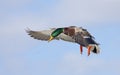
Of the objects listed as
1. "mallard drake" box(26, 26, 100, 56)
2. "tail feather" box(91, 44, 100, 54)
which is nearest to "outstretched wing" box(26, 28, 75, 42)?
"mallard drake" box(26, 26, 100, 56)

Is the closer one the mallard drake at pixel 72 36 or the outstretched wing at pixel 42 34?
the mallard drake at pixel 72 36

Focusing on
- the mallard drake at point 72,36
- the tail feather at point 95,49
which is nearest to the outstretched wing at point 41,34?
Answer: the mallard drake at point 72,36

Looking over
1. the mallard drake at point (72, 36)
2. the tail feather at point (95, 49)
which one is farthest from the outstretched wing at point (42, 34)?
the tail feather at point (95, 49)

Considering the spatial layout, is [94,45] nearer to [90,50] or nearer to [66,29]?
[90,50]

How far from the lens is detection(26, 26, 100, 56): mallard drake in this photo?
4791 inches

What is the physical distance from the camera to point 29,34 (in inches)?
5517

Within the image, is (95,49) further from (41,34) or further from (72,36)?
(41,34)

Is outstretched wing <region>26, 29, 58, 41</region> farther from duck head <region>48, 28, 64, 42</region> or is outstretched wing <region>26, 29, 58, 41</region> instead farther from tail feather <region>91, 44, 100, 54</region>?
tail feather <region>91, 44, 100, 54</region>

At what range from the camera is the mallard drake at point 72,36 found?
4791 inches

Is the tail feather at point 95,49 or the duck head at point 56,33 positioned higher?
the duck head at point 56,33

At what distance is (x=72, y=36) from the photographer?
132 metres

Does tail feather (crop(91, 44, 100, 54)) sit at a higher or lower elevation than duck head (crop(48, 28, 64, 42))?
lower

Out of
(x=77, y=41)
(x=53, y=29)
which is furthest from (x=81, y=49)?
(x=53, y=29)

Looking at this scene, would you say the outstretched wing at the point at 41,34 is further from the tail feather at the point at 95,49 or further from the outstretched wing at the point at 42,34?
the tail feather at the point at 95,49
